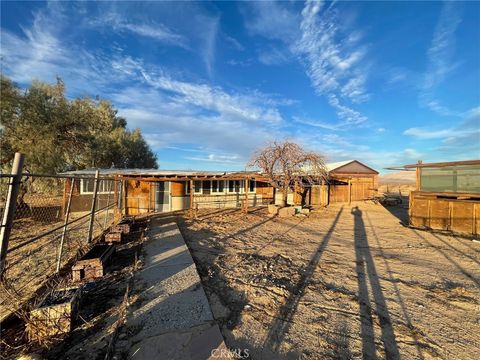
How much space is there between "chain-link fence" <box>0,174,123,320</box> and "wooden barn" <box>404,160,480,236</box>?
42.1 feet

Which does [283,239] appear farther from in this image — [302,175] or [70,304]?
[302,175]

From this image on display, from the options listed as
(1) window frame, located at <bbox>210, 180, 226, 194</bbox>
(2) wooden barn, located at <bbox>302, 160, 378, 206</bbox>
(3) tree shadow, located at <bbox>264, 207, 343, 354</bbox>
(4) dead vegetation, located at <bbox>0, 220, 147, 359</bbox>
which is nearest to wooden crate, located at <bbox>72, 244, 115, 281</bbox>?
(4) dead vegetation, located at <bbox>0, 220, 147, 359</bbox>

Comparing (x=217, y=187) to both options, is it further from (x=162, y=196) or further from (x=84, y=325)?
(x=84, y=325)

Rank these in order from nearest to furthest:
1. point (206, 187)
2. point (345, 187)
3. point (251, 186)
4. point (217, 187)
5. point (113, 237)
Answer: point (113, 237), point (206, 187), point (217, 187), point (251, 186), point (345, 187)

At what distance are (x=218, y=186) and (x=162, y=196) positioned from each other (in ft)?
12.1

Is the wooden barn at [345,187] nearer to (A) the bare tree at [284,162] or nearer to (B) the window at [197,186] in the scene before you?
(A) the bare tree at [284,162]

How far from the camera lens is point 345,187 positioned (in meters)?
23.2

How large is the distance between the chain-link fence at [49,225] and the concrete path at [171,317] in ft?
5.37

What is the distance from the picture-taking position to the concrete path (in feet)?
9.18

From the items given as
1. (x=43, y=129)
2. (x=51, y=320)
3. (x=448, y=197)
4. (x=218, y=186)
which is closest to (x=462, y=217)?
(x=448, y=197)

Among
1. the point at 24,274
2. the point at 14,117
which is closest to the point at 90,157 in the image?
the point at 14,117

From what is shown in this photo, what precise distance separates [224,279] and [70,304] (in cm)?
270

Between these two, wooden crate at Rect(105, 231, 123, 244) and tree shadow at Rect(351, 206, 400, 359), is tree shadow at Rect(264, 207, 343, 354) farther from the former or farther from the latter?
wooden crate at Rect(105, 231, 123, 244)

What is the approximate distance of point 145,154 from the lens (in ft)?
105
